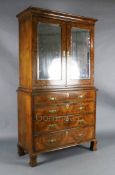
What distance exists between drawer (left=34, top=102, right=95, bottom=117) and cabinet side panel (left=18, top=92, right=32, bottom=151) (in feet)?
0.41

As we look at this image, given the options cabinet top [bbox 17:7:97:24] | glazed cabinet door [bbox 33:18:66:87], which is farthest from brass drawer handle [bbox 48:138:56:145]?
cabinet top [bbox 17:7:97:24]

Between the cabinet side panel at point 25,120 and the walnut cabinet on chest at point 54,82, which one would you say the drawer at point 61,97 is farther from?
the cabinet side panel at point 25,120

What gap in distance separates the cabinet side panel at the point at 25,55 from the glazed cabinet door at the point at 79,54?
1.81 ft

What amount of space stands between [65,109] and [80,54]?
809 mm

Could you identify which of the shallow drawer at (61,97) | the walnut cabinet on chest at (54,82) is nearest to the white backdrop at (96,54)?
the walnut cabinet on chest at (54,82)

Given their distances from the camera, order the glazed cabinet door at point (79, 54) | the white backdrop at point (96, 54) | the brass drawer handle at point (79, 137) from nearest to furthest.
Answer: the glazed cabinet door at point (79, 54) → the brass drawer handle at point (79, 137) → the white backdrop at point (96, 54)

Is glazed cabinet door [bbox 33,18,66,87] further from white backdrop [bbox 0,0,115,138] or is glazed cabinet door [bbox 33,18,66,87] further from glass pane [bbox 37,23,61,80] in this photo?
white backdrop [bbox 0,0,115,138]

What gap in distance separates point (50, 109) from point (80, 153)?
2.77ft

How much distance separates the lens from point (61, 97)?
3115mm

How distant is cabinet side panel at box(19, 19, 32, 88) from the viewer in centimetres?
292

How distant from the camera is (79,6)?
4.12 m

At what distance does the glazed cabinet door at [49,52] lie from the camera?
2.95m

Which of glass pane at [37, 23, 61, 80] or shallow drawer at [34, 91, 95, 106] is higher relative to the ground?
glass pane at [37, 23, 61, 80]

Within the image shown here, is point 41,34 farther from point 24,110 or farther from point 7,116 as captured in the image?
point 7,116
